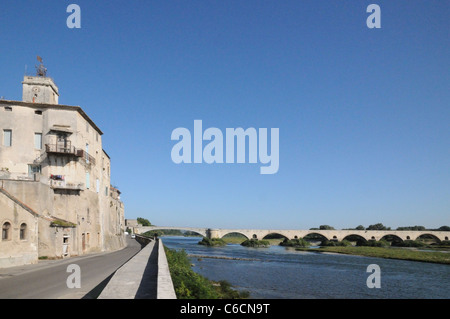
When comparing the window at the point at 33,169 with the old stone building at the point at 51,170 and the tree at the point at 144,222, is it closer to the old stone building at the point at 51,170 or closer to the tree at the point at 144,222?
the old stone building at the point at 51,170

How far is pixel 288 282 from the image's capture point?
115 ft

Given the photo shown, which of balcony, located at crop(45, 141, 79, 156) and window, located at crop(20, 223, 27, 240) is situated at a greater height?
balcony, located at crop(45, 141, 79, 156)

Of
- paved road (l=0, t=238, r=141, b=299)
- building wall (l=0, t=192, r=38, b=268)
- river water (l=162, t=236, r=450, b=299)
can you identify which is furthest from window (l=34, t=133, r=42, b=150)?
river water (l=162, t=236, r=450, b=299)

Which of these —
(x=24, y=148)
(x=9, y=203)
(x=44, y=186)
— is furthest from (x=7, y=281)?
(x=24, y=148)

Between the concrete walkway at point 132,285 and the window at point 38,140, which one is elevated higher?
the window at point 38,140

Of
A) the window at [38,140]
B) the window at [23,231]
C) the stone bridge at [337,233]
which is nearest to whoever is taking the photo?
the window at [23,231]

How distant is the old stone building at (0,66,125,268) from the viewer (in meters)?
27.8

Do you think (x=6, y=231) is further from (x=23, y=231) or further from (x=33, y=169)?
(x=33, y=169)

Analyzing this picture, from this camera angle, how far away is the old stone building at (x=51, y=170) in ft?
91.0

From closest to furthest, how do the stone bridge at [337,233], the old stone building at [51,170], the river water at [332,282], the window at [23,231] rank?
the window at [23,231] → the old stone building at [51,170] → the river water at [332,282] → the stone bridge at [337,233]

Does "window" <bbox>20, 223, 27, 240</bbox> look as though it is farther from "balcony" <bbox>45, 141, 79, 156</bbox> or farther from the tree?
the tree

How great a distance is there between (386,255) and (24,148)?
66.5 meters

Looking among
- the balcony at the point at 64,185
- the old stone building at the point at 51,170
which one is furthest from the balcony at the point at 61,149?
the balcony at the point at 64,185
